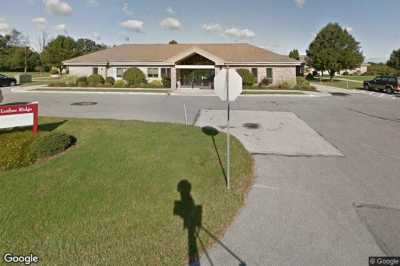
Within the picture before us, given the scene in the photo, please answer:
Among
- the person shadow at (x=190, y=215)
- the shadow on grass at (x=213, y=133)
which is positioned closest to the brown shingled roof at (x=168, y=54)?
the shadow on grass at (x=213, y=133)

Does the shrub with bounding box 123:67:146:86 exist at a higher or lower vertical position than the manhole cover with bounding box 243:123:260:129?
higher

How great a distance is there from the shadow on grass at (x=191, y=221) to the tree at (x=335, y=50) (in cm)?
4748

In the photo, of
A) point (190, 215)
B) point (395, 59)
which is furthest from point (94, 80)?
point (395, 59)

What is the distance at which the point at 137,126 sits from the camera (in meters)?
9.32

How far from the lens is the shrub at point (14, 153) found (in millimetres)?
5574

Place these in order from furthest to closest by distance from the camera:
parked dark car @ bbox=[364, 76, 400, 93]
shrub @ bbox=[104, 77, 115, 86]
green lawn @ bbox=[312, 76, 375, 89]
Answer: green lawn @ bbox=[312, 76, 375, 89] < shrub @ bbox=[104, 77, 115, 86] < parked dark car @ bbox=[364, 76, 400, 93]

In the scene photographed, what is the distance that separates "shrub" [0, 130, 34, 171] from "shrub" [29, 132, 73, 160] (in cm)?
14

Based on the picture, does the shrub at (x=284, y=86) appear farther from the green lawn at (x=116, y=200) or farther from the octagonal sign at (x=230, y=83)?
the octagonal sign at (x=230, y=83)

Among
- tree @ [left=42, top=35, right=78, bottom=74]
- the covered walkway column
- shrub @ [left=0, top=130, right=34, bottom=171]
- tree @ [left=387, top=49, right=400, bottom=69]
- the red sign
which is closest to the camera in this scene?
shrub @ [left=0, top=130, right=34, bottom=171]

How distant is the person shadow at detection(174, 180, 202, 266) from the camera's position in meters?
3.19

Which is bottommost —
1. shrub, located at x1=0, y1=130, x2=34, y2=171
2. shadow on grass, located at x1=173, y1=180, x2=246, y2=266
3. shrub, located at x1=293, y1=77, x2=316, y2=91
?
shadow on grass, located at x1=173, y1=180, x2=246, y2=266

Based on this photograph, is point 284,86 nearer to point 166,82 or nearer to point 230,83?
point 166,82

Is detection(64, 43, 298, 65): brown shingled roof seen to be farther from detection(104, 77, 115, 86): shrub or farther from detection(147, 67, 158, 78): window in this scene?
detection(104, 77, 115, 86): shrub

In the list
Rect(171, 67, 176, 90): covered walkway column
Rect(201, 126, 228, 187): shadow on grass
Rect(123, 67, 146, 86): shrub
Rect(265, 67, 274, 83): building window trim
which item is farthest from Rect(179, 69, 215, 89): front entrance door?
Rect(201, 126, 228, 187): shadow on grass
